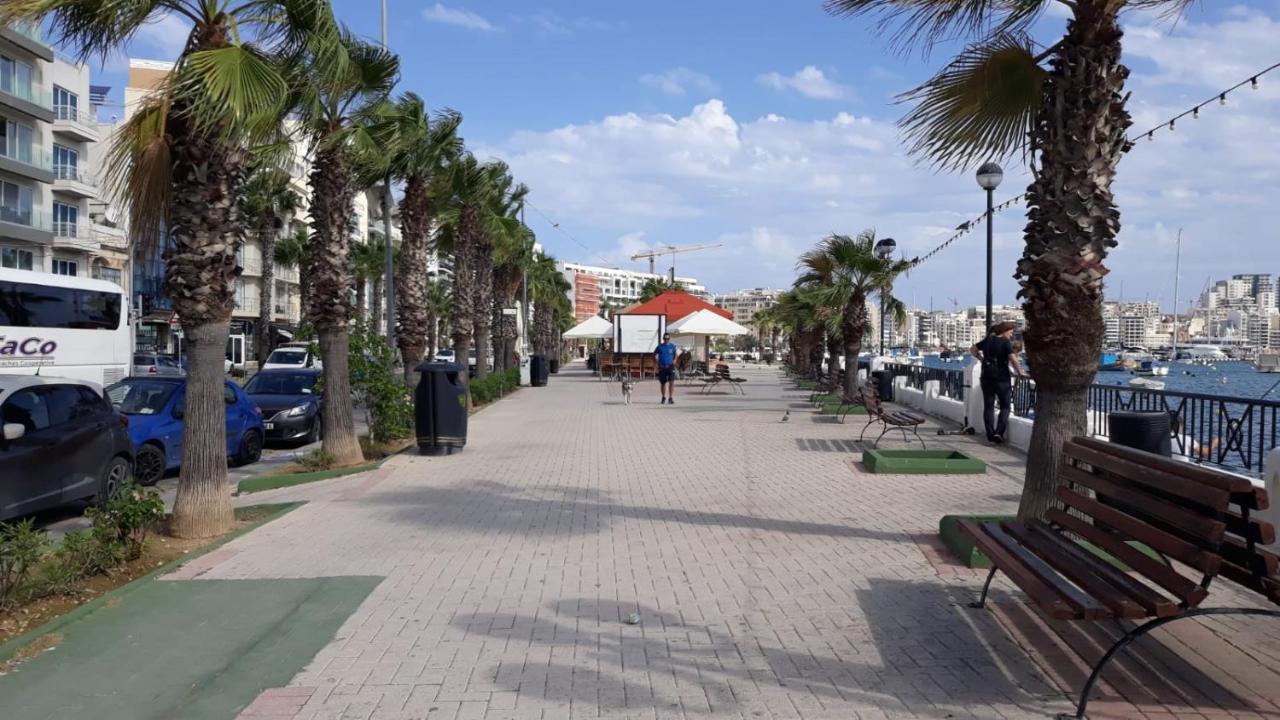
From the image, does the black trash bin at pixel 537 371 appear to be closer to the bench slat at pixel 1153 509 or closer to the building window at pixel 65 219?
the building window at pixel 65 219

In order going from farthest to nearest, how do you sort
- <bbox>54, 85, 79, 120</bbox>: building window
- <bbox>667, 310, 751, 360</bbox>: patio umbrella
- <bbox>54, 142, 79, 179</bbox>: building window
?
<bbox>54, 142, 79, 179</bbox>: building window → <bbox>54, 85, 79, 120</bbox>: building window → <bbox>667, 310, 751, 360</bbox>: patio umbrella

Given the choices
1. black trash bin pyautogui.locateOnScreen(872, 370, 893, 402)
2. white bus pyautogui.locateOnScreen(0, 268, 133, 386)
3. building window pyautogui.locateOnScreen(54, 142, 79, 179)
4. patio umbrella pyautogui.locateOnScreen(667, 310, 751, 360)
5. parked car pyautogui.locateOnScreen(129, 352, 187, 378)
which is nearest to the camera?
white bus pyautogui.locateOnScreen(0, 268, 133, 386)

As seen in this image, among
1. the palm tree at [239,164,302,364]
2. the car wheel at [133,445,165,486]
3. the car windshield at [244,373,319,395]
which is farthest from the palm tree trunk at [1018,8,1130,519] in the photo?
the palm tree at [239,164,302,364]

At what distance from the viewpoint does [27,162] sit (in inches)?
1747

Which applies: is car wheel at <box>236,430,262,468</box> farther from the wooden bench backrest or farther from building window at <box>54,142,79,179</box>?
building window at <box>54,142,79,179</box>

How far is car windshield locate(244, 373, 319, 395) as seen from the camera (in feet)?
57.6

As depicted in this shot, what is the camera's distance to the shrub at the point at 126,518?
22.2ft

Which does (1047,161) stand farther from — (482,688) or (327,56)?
(327,56)

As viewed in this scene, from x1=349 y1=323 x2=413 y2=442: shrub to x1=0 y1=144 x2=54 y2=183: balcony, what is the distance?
3808cm

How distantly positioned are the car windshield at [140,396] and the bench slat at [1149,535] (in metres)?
11.6

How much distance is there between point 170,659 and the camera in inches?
198

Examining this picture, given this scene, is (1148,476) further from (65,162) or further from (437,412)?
(65,162)

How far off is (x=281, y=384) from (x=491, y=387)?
8.36 meters

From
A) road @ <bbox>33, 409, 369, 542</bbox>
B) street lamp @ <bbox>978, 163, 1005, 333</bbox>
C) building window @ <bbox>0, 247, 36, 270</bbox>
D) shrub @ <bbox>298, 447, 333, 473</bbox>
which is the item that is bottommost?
road @ <bbox>33, 409, 369, 542</bbox>
